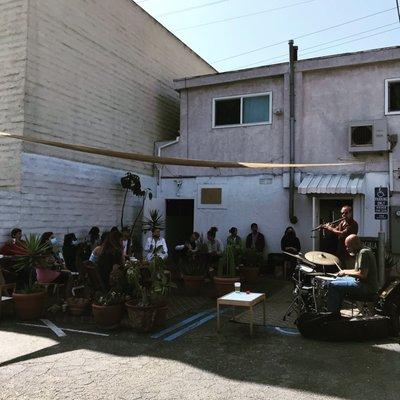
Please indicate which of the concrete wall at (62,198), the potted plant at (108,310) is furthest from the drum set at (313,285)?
the concrete wall at (62,198)

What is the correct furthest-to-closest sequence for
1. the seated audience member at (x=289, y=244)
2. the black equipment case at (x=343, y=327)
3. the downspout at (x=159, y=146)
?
the downspout at (x=159, y=146) → the seated audience member at (x=289, y=244) → the black equipment case at (x=343, y=327)

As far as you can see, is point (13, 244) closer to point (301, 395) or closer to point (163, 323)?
point (163, 323)

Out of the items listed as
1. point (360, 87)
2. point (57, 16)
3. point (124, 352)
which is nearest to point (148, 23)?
point (57, 16)

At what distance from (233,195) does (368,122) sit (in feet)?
13.9

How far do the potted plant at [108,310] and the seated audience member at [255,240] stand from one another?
20.0 feet

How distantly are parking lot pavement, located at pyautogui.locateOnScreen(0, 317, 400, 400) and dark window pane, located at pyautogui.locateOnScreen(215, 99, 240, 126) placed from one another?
316 inches

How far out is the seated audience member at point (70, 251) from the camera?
34.1 feet


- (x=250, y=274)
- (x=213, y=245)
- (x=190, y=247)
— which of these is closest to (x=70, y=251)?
(x=190, y=247)

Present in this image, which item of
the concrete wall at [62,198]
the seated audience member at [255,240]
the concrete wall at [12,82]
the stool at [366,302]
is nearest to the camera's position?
the stool at [366,302]

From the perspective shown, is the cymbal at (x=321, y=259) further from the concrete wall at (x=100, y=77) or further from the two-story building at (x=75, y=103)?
the concrete wall at (x=100, y=77)

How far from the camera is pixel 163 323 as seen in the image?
6.94 meters

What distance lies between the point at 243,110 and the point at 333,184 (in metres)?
3.66

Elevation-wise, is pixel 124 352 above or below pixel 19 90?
below

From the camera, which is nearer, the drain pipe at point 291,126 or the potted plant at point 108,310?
the potted plant at point 108,310
